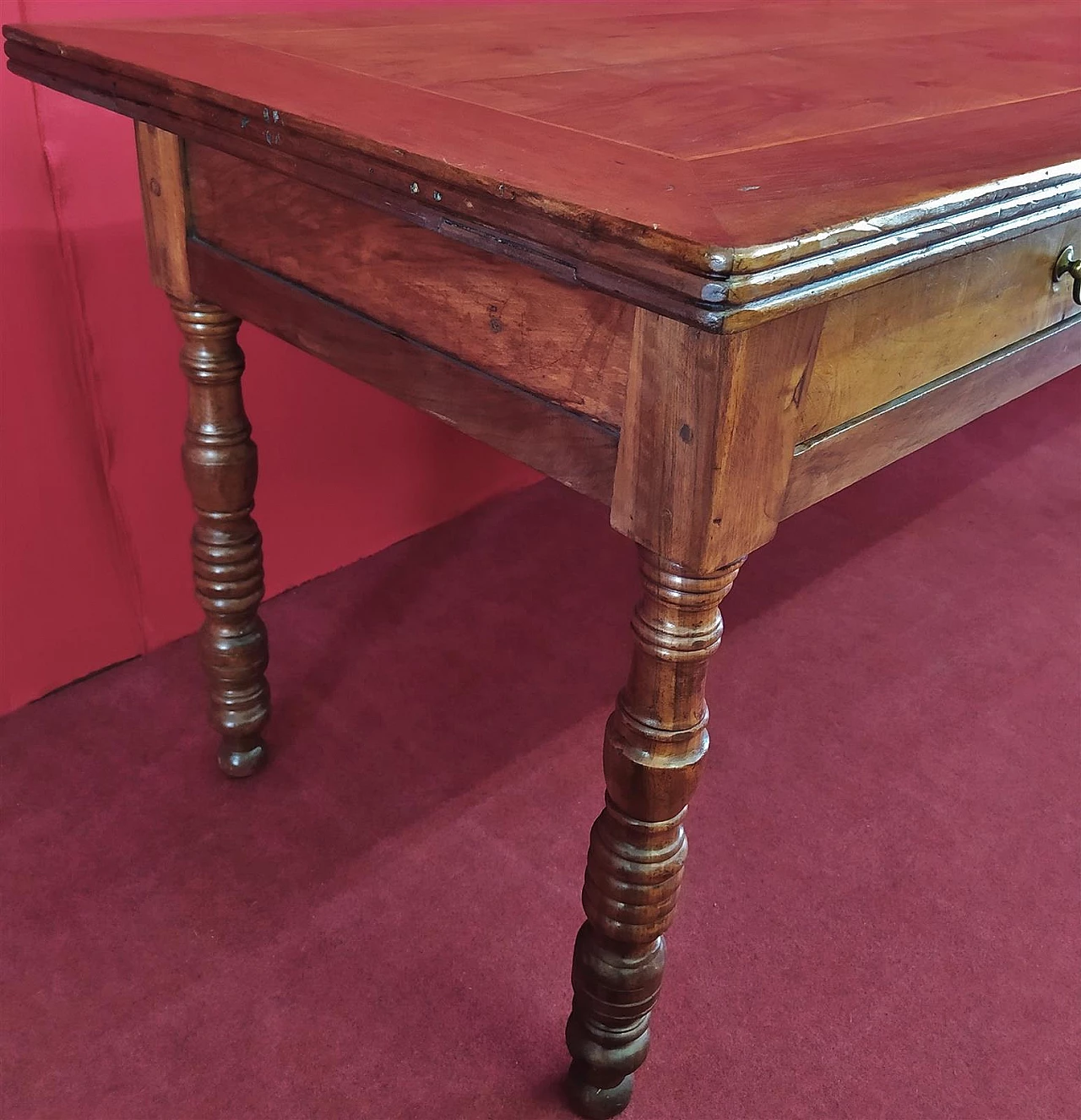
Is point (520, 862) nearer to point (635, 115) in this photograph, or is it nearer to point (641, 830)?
point (641, 830)

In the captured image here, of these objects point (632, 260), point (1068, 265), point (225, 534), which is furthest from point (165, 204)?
point (1068, 265)

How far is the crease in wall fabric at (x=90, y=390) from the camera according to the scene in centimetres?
121

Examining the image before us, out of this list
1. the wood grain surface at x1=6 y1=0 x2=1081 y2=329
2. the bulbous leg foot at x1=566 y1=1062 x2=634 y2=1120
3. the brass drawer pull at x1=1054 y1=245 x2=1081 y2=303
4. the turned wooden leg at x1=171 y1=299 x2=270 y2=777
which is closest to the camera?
the wood grain surface at x1=6 y1=0 x2=1081 y2=329

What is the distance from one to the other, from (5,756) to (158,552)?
32cm

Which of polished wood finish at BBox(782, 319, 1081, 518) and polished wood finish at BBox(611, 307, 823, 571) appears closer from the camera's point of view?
polished wood finish at BBox(611, 307, 823, 571)

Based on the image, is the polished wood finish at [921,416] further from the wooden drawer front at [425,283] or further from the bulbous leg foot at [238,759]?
the bulbous leg foot at [238,759]

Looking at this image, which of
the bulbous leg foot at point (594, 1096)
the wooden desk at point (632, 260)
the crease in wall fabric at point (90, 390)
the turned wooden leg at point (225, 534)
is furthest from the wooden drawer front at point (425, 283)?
the bulbous leg foot at point (594, 1096)

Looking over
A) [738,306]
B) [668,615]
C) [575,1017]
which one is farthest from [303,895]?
[738,306]

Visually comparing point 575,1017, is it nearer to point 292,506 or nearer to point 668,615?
point 668,615

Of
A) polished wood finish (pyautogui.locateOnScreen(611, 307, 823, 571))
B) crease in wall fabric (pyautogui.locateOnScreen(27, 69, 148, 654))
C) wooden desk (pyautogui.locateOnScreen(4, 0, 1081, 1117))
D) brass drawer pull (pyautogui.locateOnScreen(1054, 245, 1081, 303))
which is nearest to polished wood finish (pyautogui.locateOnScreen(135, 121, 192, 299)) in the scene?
wooden desk (pyautogui.locateOnScreen(4, 0, 1081, 1117))

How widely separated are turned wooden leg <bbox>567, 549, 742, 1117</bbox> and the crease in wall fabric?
846mm

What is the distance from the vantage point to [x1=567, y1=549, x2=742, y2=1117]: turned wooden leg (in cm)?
76

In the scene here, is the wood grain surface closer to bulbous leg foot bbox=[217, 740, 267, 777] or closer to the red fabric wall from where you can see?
the red fabric wall

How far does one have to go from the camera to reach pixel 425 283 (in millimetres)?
799
